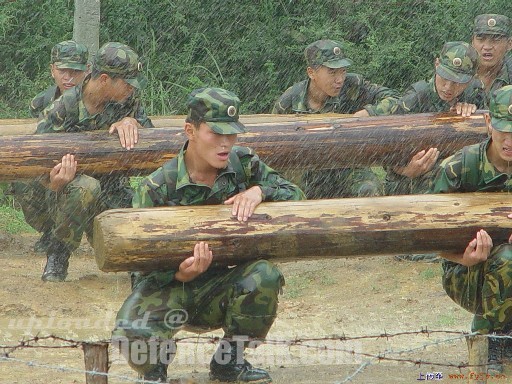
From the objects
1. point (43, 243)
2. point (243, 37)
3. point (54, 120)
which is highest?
point (54, 120)

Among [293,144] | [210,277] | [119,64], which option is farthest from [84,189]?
[210,277]

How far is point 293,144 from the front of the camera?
857 centimetres

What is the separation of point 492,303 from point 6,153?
4.02 m

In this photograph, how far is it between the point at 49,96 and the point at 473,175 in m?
5.11

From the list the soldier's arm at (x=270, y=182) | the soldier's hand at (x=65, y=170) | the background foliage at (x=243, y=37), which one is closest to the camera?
the soldier's arm at (x=270, y=182)

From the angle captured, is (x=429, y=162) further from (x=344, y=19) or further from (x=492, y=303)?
(x=344, y=19)

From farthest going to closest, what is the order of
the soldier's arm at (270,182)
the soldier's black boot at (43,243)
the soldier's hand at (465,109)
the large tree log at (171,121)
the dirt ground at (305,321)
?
the soldier's black boot at (43,243) < the large tree log at (171,121) < the soldier's hand at (465,109) < the dirt ground at (305,321) < the soldier's arm at (270,182)

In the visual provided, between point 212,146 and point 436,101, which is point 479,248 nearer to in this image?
point 212,146

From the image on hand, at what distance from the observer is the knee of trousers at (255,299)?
19.3ft

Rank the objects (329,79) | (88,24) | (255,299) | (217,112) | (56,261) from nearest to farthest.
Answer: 1. (255,299)
2. (217,112)
3. (56,261)
4. (329,79)
5. (88,24)

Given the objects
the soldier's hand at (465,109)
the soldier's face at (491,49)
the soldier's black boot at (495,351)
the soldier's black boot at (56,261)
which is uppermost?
the soldier's hand at (465,109)

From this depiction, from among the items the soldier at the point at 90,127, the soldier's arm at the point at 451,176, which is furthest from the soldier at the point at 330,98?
the soldier's arm at the point at 451,176

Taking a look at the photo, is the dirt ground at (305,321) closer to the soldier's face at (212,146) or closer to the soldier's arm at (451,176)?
the soldier's arm at (451,176)

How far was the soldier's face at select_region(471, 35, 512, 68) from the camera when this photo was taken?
1012 cm
